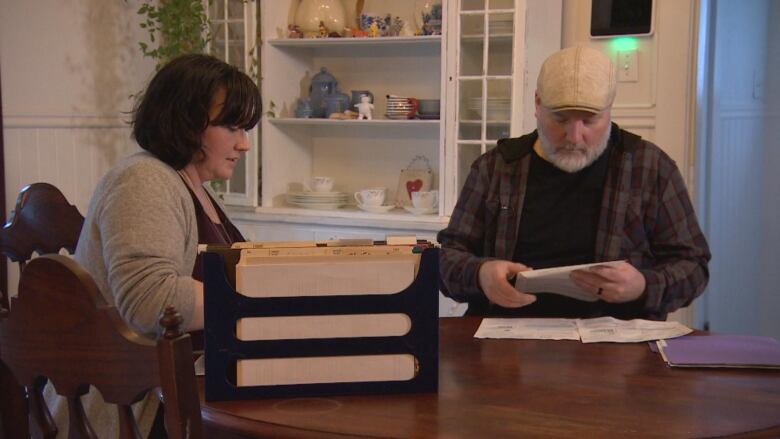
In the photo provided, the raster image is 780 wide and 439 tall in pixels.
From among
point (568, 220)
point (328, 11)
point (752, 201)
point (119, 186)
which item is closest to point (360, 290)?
point (119, 186)

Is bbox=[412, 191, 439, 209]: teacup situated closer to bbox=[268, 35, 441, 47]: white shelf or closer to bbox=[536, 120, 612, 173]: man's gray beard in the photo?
bbox=[268, 35, 441, 47]: white shelf

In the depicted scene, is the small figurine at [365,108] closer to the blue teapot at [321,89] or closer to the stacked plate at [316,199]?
the blue teapot at [321,89]

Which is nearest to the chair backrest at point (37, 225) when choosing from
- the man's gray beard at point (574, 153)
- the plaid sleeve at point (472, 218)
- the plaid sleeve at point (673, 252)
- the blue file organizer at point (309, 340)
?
the plaid sleeve at point (472, 218)

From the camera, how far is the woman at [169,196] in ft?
5.16

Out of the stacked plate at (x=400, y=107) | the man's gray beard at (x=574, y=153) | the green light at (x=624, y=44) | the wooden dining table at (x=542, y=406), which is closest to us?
the wooden dining table at (x=542, y=406)

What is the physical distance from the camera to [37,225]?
2252 mm

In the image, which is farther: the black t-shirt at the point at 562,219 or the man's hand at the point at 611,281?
the black t-shirt at the point at 562,219

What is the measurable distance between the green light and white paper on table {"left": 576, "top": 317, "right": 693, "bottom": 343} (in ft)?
5.93

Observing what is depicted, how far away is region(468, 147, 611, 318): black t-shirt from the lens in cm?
221

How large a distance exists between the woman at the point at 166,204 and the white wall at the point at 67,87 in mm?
1654

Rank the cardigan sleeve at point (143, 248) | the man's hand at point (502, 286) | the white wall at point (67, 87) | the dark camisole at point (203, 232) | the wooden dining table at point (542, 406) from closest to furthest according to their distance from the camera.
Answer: the wooden dining table at point (542, 406) < the cardigan sleeve at point (143, 248) < the dark camisole at point (203, 232) < the man's hand at point (502, 286) < the white wall at point (67, 87)

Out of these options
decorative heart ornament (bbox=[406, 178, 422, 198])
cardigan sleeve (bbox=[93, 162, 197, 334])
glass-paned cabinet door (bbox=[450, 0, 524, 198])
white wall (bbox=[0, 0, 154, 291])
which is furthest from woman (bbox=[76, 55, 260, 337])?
decorative heart ornament (bbox=[406, 178, 422, 198])

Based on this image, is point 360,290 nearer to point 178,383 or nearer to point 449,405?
point 449,405

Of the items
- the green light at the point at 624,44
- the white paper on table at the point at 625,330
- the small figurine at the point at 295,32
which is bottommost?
the white paper on table at the point at 625,330
